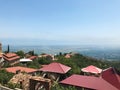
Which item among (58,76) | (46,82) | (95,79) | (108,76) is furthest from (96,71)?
(46,82)

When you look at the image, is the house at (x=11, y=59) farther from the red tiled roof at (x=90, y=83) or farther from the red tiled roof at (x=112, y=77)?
the red tiled roof at (x=112, y=77)

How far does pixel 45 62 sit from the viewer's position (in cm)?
4866

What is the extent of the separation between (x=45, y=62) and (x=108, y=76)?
27.1 metres

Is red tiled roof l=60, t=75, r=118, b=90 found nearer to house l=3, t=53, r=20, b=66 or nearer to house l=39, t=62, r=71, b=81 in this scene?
house l=39, t=62, r=71, b=81

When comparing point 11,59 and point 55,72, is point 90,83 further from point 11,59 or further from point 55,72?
point 11,59

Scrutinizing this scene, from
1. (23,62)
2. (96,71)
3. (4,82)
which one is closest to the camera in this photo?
(4,82)

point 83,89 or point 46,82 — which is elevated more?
point 46,82

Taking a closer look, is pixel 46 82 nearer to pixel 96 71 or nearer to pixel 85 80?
pixel 85 80

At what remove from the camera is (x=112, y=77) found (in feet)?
73.5

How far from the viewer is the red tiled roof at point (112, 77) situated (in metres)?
21.5

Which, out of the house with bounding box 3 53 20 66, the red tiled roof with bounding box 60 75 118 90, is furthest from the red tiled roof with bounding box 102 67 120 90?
the house with bounding box 3 53 20 66

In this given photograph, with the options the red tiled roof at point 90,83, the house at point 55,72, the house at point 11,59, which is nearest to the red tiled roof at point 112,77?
the red tiled roof at point 90,83

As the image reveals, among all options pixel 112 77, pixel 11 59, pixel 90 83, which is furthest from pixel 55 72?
pixel 11 59

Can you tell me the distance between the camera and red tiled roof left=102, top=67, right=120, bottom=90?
21534 millimetres
